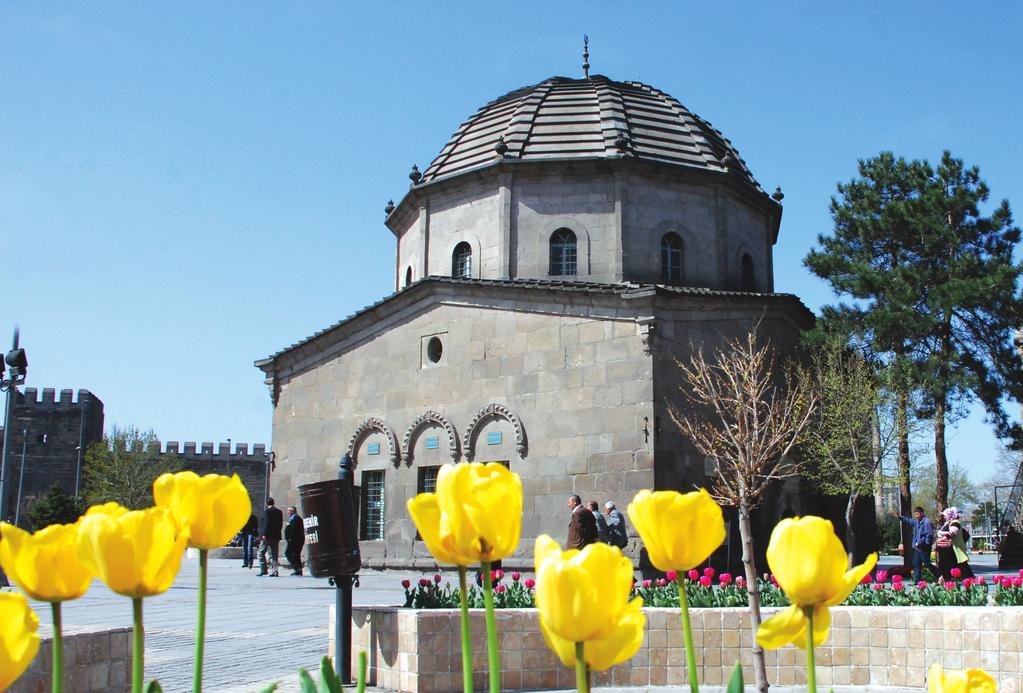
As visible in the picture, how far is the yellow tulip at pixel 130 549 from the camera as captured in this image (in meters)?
1.84

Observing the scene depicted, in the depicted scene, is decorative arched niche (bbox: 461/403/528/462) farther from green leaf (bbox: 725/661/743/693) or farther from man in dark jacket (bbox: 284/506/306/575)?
green leaf (bbox: 725/661/743/693)

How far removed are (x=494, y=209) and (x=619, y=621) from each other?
24.3 m

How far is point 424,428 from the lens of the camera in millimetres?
23578

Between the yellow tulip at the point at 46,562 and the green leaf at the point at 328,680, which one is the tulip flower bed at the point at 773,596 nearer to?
the green leaf at the point at 328,680

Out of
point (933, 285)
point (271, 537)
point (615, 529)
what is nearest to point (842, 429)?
point (933, 285)

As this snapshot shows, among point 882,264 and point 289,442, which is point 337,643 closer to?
point 289,442

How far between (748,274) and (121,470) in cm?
4239

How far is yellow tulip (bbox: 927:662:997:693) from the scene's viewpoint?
1.85m

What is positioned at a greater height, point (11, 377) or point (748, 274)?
point (748, 274)

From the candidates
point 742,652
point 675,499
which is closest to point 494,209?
point 742,652

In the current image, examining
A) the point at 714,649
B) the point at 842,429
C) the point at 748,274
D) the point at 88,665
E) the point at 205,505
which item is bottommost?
the point at 714,649

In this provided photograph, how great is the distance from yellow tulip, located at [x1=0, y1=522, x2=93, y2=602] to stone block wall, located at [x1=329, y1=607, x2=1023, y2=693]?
20.3ft

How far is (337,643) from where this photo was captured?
8.09 metres

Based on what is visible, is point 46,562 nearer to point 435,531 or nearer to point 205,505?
point 205,505
